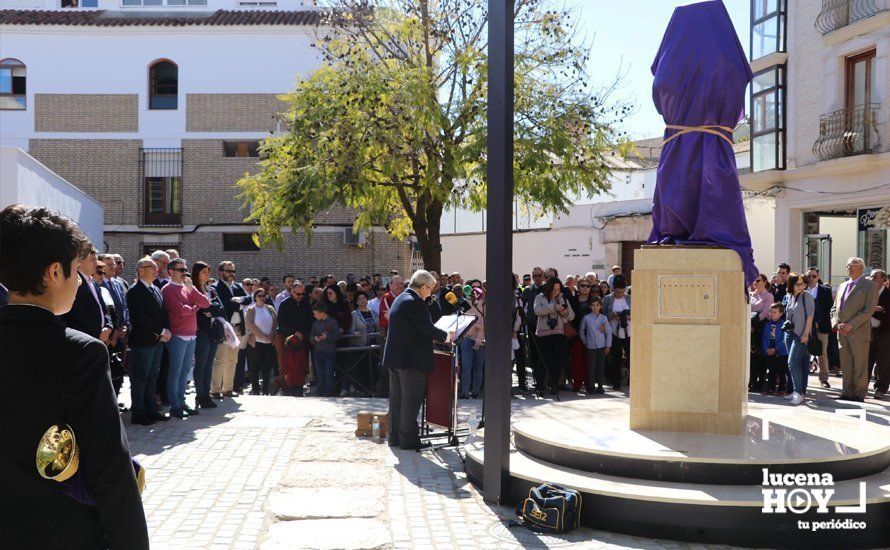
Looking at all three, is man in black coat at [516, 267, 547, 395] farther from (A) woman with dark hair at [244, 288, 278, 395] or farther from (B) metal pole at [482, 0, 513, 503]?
(B) metal pole at [482, 0, 513, 503]

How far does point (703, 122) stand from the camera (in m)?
8.31

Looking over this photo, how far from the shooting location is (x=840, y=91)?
20.9 meters

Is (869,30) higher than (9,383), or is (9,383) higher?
(869,30)

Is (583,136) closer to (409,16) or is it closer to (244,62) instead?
(409,16)

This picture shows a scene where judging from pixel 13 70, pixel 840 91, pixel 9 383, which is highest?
pixel 13 70

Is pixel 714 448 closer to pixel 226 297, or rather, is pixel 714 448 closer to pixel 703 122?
pixel 703 122

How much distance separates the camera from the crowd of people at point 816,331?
12.7m

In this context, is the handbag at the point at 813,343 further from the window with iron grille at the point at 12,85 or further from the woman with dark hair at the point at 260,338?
the window with iron grille at the point at 12,85

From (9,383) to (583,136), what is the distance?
1559cm

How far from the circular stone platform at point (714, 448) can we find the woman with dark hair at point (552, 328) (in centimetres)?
512

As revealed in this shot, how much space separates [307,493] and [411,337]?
2.46 meters

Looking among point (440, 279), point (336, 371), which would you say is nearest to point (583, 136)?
point (440, 279)

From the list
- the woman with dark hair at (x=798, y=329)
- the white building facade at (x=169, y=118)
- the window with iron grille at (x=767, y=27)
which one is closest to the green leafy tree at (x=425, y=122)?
the woman with dark hair at (x=798, y=329)

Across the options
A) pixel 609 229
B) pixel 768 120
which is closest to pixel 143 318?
pixel 768 120
